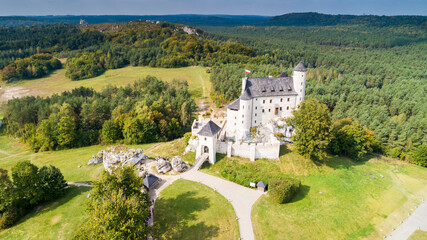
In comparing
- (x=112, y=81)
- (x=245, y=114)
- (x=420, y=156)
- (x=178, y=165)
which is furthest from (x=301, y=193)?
(x=112, y=81)

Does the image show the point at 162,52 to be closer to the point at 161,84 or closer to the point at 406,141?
the point at 161,84

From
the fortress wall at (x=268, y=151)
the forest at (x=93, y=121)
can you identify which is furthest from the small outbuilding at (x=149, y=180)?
the forest at (x=93, y=121)

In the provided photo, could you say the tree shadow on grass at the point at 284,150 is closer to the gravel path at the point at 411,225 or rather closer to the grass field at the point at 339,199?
the grass field at the point at 339,199

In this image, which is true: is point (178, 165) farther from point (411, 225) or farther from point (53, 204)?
point (411, 225)

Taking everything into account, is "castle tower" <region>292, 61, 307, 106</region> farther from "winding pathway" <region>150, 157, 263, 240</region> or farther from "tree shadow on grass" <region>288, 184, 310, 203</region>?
"winding pathway" <region>150, 157, 263, 240</region>

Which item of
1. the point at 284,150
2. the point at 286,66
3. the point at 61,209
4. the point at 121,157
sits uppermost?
the point at 286,66

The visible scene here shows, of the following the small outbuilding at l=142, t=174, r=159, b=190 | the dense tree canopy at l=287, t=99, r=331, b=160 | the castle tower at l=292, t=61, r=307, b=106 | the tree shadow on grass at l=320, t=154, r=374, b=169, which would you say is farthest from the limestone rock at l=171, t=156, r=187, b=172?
the tree shadow on grass at l=320, t=154, r=374, b=169
